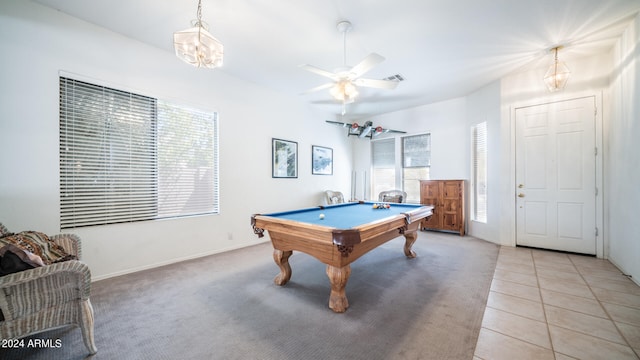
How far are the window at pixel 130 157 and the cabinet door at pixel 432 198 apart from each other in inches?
170

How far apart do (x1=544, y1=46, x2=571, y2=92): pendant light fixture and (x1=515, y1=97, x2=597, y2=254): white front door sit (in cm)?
61

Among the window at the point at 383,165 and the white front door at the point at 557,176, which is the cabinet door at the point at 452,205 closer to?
the white front door at the point at 557,176

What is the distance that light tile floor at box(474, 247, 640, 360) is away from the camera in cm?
158

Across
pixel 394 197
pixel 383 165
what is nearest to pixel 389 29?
pixel 394 197

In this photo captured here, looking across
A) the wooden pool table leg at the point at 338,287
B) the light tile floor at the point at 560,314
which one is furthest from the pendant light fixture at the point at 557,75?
the wooden pool table leg at the point at 338,287

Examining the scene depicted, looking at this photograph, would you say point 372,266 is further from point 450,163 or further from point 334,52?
point 450,163

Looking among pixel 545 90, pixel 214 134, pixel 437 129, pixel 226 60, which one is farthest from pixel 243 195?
pixel 545 90

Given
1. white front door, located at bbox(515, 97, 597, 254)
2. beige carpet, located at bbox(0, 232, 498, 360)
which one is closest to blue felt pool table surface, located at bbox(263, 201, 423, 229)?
beige carpet, located at bbox(0, 232, 498, 360)

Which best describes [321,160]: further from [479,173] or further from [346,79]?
[479,173]

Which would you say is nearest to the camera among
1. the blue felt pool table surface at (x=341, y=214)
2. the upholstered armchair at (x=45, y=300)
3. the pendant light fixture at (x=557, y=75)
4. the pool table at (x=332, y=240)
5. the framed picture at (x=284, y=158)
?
the upholstered armchair at (x=45, y=300)

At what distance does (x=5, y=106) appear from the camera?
7.36 ft

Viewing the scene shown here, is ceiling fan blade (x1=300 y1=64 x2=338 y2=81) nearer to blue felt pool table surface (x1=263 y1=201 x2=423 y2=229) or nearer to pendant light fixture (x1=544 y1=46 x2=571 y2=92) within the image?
blue felt pool table surface (x1=263 y1=201 x2=423 y2=229)

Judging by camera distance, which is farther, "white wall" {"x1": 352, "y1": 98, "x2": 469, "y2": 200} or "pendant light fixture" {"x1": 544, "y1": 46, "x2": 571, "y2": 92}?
"white wall" {"x1": 352, "y1": 98, "x2": 469, "y2": 200}

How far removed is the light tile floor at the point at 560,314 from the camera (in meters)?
1.58
